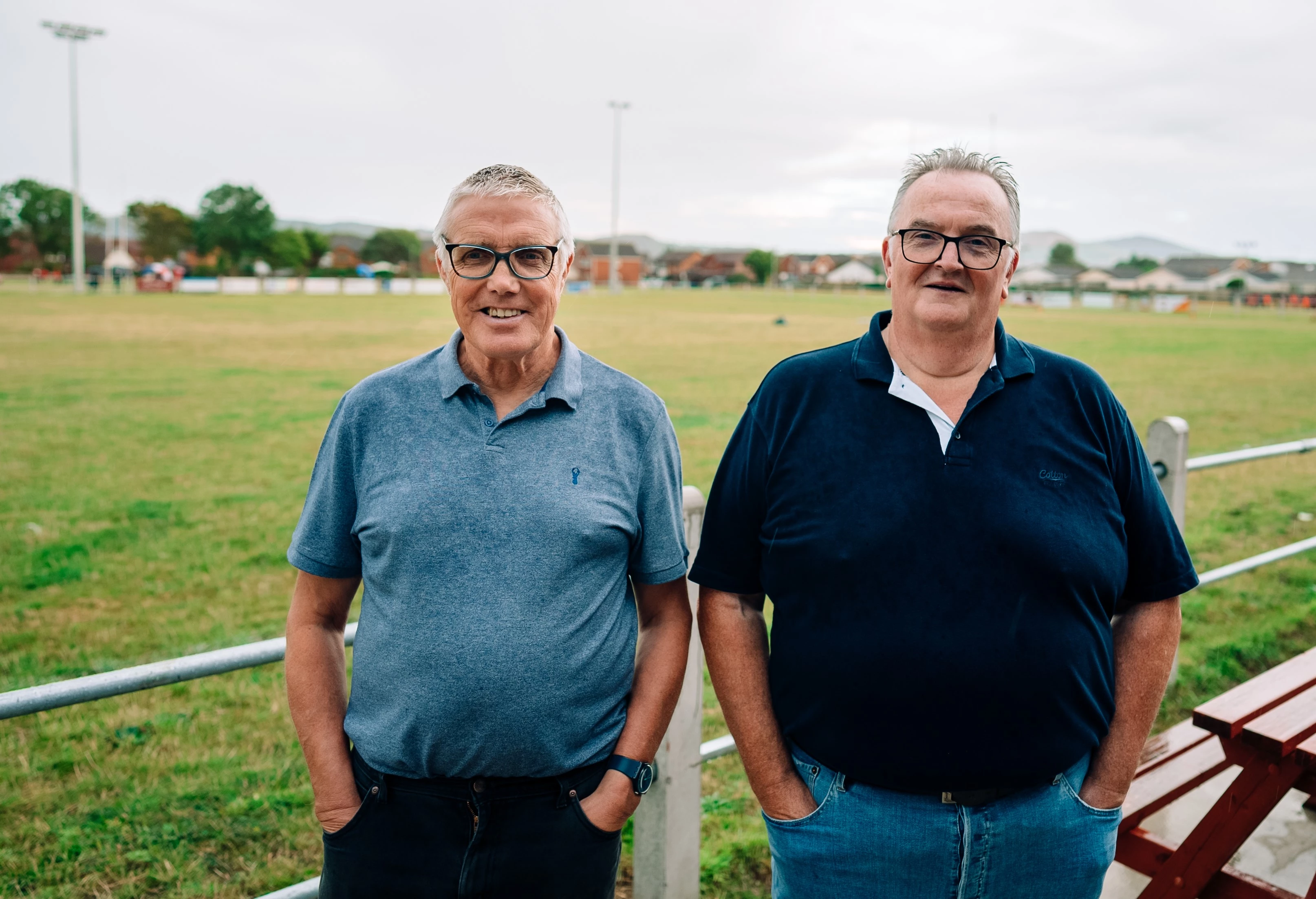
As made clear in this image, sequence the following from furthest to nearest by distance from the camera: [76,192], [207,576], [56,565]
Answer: [76,192] → [56,565] → [207,576]

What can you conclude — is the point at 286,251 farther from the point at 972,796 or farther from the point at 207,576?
the point at 972,796

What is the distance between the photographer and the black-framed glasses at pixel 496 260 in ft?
6.89

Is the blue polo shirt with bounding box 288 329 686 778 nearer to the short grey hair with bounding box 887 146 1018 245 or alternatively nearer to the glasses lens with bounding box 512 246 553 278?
the glasses lens with bounding box 512 246 553 278

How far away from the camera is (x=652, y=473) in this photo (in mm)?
Answer: 2113

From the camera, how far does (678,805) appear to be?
286 cm

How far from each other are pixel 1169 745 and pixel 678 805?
1771mm

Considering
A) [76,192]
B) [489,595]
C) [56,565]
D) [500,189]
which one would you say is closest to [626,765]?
[489,595]

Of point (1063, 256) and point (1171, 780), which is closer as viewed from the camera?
point (1171, 780)

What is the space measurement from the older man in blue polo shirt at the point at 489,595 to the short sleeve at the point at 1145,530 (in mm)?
919

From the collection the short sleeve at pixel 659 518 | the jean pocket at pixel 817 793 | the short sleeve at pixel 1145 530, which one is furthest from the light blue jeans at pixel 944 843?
the short sleeve at pixel 659 518

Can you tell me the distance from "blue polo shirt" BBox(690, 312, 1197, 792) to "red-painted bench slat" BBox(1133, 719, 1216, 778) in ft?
4.61

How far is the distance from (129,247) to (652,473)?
427 ft

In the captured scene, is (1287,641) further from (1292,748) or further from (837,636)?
(837,636)

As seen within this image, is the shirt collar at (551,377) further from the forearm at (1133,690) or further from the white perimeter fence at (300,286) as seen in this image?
the white perimeter fence at (300,286)
